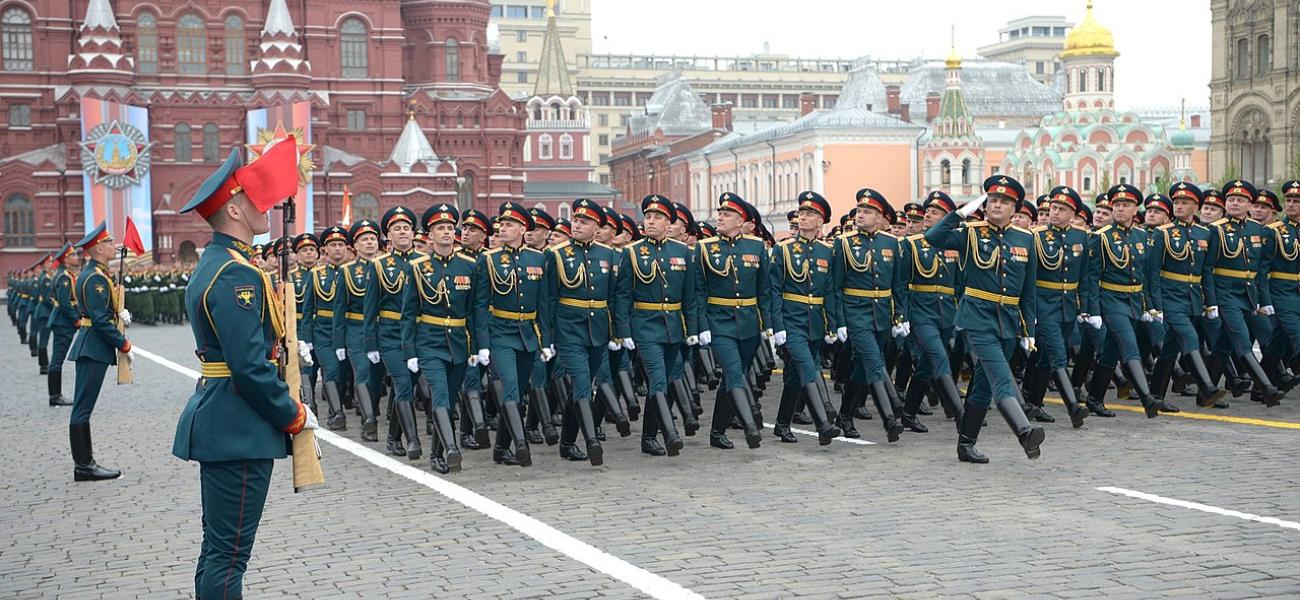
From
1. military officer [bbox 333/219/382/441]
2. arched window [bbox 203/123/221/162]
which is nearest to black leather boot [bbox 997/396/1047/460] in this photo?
military officer [bbox 333/219/382/441]

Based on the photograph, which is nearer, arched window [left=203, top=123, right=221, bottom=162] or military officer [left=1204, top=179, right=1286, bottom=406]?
military officer [left=1204, top=179, right=1286, bottom=406]

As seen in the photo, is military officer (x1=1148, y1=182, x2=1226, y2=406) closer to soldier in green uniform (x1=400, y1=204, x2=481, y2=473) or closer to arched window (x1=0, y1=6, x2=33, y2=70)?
soldier in green uniform (x1=400, y1=204, x2=481, y2=473)

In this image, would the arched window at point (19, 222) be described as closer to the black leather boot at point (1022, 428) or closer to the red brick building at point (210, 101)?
the red brick building at point (210, 101)

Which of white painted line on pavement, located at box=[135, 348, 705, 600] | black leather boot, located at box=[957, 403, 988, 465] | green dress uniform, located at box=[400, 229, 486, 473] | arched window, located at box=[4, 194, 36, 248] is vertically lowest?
white painted line on pavement, located at box=[135, 348, 705, 600]

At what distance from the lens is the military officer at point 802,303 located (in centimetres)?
1101

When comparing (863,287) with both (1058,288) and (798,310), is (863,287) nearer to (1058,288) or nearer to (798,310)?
(798,310)

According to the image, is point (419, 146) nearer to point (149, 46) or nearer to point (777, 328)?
point (149, 46)

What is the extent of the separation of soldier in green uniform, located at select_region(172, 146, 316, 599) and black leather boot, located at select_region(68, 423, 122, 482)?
517 cm

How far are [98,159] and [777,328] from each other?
183 feet

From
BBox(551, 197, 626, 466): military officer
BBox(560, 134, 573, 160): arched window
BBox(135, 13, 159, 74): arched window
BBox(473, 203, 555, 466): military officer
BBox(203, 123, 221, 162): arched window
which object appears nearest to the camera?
BBox(473, 203, 555, 466): military officer

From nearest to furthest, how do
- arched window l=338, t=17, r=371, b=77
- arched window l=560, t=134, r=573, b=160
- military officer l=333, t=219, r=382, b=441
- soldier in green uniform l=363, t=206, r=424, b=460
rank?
soldier in green uniform l=363, t=206, r=424, b=460 < military officer l=333, t=219, r=382, b=441 < arched window l=338, t=17, r=371, b=77 < arched window l=560, t=134, r=573, b=160

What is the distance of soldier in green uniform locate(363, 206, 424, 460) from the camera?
11.0m

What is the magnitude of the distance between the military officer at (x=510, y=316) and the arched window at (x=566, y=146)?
88.7 m

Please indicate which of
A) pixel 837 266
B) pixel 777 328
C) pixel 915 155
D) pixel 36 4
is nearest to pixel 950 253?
pixel 837 266
